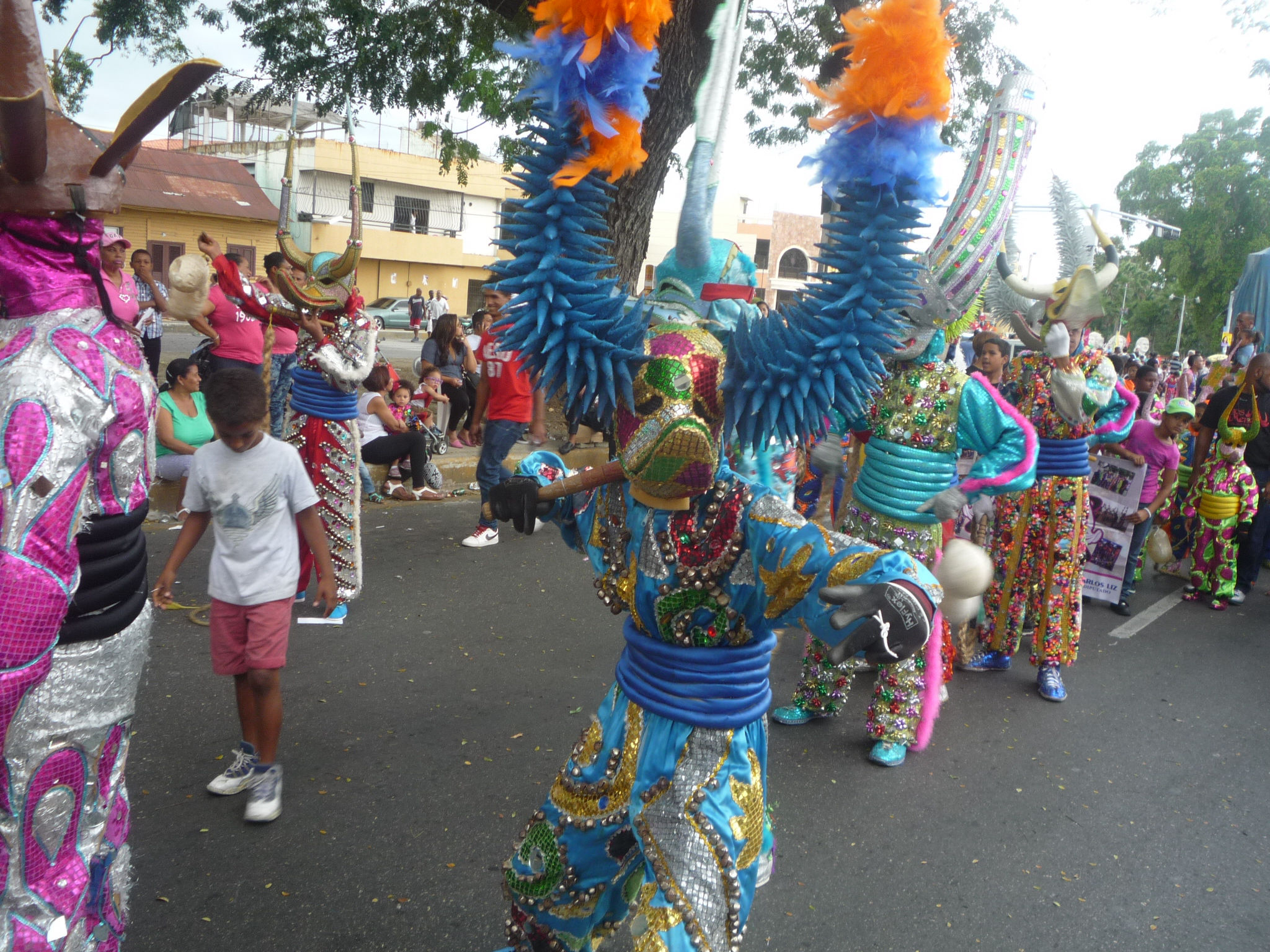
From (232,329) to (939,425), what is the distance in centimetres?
534

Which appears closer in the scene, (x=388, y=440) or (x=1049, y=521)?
(x=1049, y=521)

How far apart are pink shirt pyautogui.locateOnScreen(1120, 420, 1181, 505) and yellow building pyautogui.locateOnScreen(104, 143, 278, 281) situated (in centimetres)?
2515

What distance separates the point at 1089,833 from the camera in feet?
11.9

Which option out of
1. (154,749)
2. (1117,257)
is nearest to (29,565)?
(154,749)

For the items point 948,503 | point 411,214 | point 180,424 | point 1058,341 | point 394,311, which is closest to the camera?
point 948,503

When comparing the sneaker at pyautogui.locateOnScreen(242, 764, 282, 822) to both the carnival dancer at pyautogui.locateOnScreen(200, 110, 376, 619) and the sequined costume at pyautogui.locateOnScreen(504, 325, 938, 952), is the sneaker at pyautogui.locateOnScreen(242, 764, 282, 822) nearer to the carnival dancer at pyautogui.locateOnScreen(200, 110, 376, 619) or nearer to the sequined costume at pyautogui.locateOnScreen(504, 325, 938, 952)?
the sequined costume at pyautogui.locateOnScreen(504, 325, 938, 952)

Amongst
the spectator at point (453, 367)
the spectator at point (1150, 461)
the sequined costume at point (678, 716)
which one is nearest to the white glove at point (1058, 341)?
the spectator at point (1150, 461)

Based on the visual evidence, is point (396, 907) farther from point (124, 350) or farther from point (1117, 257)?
point (1117, 257)

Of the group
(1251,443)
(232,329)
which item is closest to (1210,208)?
(1251,443)

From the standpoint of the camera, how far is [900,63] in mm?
1901

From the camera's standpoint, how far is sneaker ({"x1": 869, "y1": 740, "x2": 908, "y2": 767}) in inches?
159

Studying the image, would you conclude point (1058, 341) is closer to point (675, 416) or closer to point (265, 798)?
point (675, 416)

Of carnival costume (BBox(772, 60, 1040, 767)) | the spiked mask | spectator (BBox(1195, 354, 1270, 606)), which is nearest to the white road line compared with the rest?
spectator (BBox(1195, 354, 1270, 606))

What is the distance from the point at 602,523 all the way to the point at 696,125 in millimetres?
958
